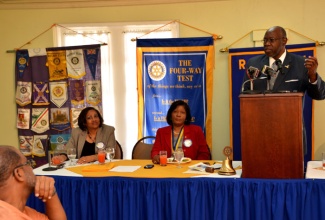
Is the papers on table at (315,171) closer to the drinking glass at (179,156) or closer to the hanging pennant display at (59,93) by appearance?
the drinking glass at (179,156)

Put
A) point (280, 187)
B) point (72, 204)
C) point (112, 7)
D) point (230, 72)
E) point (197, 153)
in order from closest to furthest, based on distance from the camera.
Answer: point (280, 187)
point (72, 204)
point (197, 153)
point (230, 72)
point (112, 7)

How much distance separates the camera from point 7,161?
52.3 inches

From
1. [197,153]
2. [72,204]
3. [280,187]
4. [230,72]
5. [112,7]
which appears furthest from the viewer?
[112,7]

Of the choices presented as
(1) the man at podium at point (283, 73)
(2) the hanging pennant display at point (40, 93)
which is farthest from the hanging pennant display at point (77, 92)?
(1) the man at podium at point (283, 73)

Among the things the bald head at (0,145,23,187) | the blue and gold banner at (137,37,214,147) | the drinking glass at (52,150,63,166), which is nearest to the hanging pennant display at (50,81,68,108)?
the blue and gold banner at (137,37,214,147)

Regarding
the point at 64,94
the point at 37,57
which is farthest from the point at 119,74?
the point at 37,57

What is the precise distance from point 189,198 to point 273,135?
2.24 ft

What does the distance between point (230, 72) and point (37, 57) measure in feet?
7.99

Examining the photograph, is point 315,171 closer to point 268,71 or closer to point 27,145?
point 268,71

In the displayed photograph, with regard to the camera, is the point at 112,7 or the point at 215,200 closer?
the point at 215,200

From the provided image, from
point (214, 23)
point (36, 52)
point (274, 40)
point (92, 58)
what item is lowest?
point (274, 40)

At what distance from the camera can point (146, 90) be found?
440 cm

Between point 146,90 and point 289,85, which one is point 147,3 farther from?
point 289,85

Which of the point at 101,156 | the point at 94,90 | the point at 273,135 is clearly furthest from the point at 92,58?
the point at 273,135
